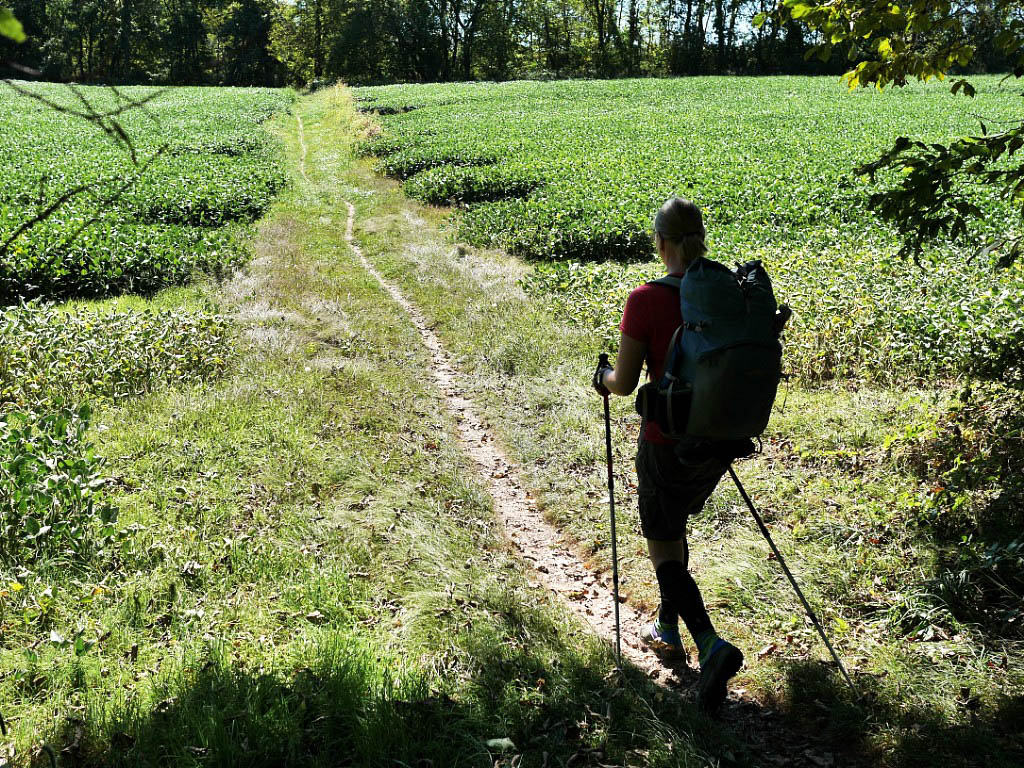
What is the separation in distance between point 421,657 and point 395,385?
16.2 feet

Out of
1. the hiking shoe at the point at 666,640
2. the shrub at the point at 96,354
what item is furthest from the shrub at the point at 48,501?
the hiking shoe at the point at 666,640

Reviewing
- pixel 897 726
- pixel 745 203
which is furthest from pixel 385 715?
pixel 745 203

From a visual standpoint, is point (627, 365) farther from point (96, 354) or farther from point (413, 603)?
point (96, 354)

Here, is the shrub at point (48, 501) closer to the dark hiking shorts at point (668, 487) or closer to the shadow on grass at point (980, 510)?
the dark hiking shorts at point (668, 487)

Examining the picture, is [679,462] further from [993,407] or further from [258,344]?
[258,344]

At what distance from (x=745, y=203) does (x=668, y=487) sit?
48.5 ft

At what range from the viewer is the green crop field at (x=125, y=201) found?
12.3m

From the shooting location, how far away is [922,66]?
531cm

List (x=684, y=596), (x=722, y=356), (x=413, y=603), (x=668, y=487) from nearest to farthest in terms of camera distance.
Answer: (x=722, y=356) → (x=668, y=487) → (x=684, y=596) → (x=413, y=603)

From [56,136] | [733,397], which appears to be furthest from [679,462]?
[56,136]

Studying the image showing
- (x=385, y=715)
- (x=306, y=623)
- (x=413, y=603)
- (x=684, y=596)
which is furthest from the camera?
(x=413, y=603)

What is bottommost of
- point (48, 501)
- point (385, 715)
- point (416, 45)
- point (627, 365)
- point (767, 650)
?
point (767, 650)

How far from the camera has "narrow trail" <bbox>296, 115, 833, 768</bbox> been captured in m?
3.90

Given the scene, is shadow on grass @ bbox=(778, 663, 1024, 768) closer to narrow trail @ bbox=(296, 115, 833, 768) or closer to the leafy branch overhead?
narrow trail @ bbox=(296, 115, 833, 768)
